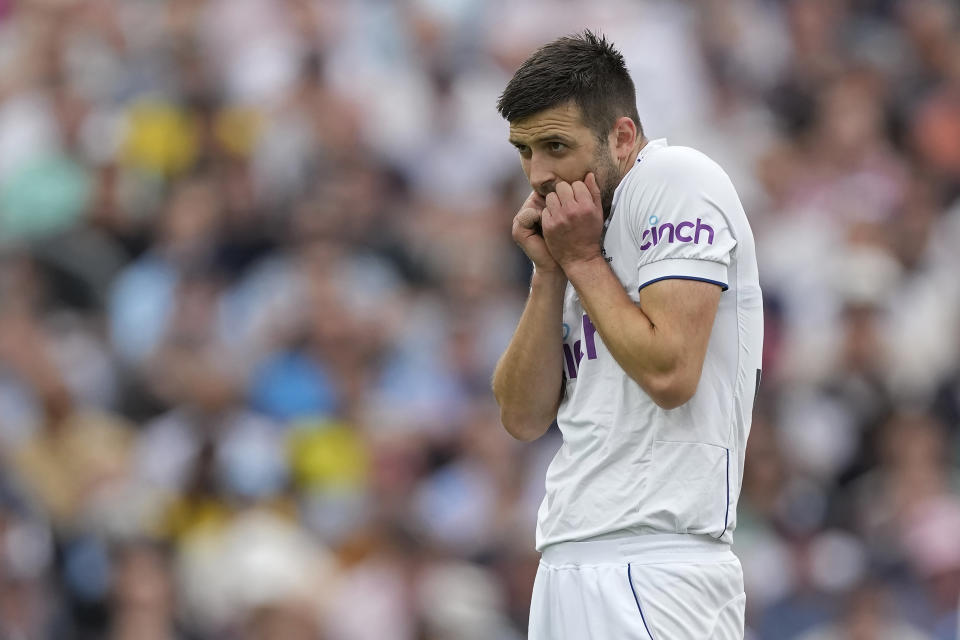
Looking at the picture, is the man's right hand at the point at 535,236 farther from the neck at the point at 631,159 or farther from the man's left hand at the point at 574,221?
the neck at the point at 631,159

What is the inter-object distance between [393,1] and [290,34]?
99cm

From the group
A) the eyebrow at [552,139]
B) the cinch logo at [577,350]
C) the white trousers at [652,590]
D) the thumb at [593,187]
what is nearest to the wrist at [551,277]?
the cinch logo at [577,350]

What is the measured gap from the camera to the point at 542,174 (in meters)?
3.76

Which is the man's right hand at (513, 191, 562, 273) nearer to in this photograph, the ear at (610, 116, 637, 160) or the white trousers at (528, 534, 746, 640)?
the ear at (610, 116, 637, 160)

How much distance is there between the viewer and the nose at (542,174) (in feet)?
12.3

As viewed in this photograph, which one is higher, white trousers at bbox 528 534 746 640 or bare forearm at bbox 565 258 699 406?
bare forearm at bbox 565 258 699 406

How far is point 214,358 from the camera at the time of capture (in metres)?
9.05

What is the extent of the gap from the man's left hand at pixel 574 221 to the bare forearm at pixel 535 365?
157mm

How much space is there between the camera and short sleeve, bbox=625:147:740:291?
3.58 metres

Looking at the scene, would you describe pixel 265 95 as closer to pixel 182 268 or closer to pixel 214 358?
pixel 182 268

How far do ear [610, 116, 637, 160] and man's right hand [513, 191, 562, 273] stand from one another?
0.22m

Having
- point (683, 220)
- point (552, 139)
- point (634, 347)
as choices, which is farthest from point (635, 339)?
point (552, 139)

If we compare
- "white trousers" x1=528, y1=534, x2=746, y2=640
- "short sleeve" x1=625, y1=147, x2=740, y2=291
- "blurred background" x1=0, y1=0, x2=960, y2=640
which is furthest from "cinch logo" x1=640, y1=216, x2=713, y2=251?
"blurred background" x1=0, y1=0, x2=960, y2=640

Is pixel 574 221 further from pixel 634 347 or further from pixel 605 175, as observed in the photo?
pixel 634 347
